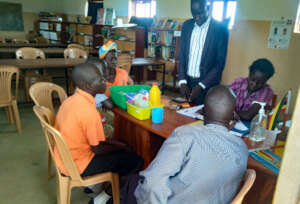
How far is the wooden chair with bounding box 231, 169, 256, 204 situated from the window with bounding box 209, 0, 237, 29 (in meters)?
4.11

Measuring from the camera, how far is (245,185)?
88 cm

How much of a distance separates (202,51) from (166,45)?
3.77m

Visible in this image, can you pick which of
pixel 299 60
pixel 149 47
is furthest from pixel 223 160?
pixel 149 47

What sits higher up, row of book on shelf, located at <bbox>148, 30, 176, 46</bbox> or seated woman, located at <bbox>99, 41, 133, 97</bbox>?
row of book on shelf, located at <bbox>148, 30, 176, 46</bbox>

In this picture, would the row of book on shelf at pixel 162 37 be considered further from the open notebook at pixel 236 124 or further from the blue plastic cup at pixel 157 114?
the blue plastic cup at pixel 157 114

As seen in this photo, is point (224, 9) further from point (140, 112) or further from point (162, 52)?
point (140, 112)

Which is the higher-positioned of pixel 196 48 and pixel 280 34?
pixel 280 34

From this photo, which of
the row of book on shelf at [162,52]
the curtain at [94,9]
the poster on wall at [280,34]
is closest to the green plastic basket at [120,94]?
the poster on wall at [280,34]

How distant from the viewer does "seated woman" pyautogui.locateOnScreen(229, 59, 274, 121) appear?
178 cm

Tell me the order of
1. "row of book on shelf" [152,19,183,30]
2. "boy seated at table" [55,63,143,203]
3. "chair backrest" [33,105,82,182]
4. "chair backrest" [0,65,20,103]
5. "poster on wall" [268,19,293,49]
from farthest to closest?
"row of book on shelf" [152,19,183,30]
"poster on wall" [268,19,293,49]
"chair backrest" [0,65,20,103]
"boy seated at table" [55,63,143,203]
"chair backrest" [33,105,82,182]

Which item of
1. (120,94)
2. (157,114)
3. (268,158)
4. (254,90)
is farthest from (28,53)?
(268,158)

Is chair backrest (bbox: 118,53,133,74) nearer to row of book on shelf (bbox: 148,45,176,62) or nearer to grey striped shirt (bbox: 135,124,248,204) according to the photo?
row of book on shelf (bbox: 148,45,176,62)

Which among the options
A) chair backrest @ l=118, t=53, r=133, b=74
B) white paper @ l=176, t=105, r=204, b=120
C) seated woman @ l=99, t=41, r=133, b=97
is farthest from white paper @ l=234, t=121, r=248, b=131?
chair backrest @ l=118, t=53, r=133, b=74

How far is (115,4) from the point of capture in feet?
24.1
